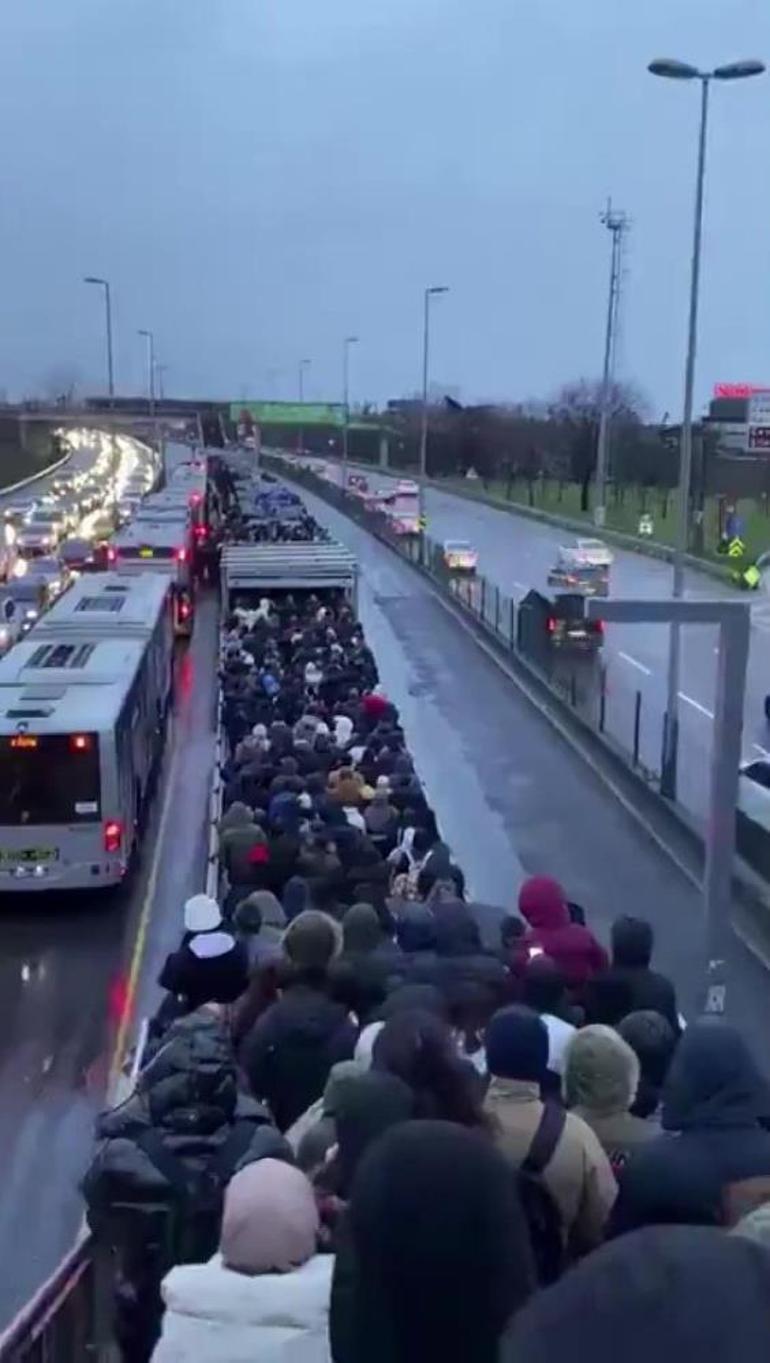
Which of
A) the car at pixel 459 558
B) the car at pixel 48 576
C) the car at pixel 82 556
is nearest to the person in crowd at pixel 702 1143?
the car at pixel 48 576

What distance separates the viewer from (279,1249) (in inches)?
168

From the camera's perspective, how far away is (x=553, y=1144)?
5387 millimetres

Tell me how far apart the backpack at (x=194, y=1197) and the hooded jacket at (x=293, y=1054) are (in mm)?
1198

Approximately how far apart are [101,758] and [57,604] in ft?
38.5

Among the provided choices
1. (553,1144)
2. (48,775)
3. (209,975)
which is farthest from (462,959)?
(48,775)

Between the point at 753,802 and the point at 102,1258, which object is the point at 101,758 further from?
the point at 102,1258

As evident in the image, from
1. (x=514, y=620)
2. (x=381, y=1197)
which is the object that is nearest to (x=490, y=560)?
(x=514, y=620)

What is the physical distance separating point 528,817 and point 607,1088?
667 inches

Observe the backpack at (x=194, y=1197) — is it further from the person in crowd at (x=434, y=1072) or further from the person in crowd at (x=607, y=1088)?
the person in crowd at (x=607, y=1088)

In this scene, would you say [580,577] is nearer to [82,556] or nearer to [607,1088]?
[82,556]

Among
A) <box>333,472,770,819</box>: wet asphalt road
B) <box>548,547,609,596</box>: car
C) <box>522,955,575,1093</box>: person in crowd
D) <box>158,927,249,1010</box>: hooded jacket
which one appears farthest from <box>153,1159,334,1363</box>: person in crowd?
<box>548,547,609,596</box>: car

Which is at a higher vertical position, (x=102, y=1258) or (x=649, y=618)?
(x=649, y=618)

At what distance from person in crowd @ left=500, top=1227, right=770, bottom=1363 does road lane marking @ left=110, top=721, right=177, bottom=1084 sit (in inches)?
446

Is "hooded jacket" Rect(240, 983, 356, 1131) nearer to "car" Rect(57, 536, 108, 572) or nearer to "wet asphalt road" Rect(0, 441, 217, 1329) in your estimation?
"wet asphalt road" Rect(0, 441, 217, 1329)
